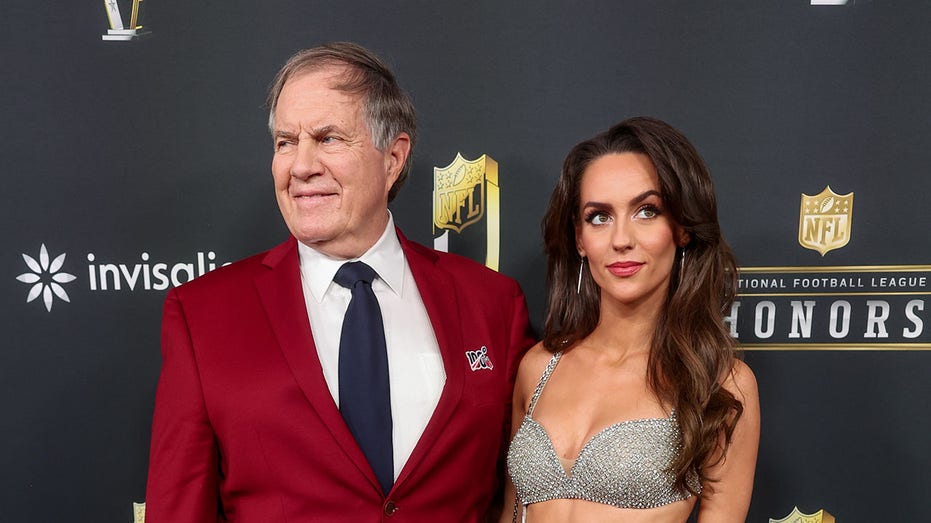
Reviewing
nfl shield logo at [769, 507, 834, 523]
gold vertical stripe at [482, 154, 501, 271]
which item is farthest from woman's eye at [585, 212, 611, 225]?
nfl shield logo at [769, 507, 834, 523]

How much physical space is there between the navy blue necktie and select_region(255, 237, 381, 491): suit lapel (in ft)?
0.13

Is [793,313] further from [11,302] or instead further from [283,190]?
[11,302]

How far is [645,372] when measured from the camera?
5.43ft

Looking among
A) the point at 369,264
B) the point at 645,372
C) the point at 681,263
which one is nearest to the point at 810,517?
the point at 645,372

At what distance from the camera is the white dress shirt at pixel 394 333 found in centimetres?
150

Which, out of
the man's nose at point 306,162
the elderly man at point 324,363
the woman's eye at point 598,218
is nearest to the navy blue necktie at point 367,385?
the elderly man at point 324,363

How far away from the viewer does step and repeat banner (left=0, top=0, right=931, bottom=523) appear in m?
2.06

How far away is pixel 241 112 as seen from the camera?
82.3 inches

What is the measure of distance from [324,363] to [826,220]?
1544 millimetres

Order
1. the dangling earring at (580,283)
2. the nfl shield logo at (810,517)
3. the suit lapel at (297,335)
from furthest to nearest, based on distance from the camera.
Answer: the nfl shield logo at (810,517), the dangling earring at (580,283), the suit lapel at (297,335)

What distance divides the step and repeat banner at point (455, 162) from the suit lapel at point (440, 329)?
49 centimetres

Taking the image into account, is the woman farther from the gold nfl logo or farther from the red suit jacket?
the gold nfl logo

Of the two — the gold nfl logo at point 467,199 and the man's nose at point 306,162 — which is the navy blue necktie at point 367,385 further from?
the gold nfl logo at point 467,199

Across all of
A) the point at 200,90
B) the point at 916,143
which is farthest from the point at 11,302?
the point at 916,143
